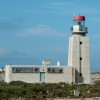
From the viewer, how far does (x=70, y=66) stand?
53344 millimetres

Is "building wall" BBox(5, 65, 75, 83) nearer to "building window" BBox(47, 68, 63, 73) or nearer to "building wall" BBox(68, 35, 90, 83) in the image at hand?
"building window" BBox(47, 68, 63, 73)

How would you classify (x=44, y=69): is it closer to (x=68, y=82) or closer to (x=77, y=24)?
(x=68, y=82)

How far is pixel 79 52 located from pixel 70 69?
301cm

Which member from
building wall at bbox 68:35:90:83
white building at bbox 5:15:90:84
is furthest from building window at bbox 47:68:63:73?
building wall at bbox 68:35:90:83

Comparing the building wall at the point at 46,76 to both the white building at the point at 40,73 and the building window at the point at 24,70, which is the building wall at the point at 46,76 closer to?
the white building at the point at 40,73

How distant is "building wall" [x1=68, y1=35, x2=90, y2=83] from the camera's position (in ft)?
177

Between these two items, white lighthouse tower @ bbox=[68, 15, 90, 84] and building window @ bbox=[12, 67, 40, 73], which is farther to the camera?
white lighthouse tower @ bbox=[68, 15, 90, 84]

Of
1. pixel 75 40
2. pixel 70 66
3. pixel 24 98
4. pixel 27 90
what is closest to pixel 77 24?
pixel 75 40

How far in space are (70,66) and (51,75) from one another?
10.1 ft

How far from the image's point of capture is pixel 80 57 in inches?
2138

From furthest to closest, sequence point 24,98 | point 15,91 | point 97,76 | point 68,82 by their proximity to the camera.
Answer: point 97,76 → point 68,82 → point 15,91 → point 24,98

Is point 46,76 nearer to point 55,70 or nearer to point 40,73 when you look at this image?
point 40,73

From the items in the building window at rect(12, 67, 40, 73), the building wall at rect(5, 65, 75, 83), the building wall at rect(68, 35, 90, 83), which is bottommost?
the building wall at rect(5, 65, 75, 83)

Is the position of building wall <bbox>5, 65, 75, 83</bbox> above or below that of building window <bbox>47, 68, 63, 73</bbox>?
below
